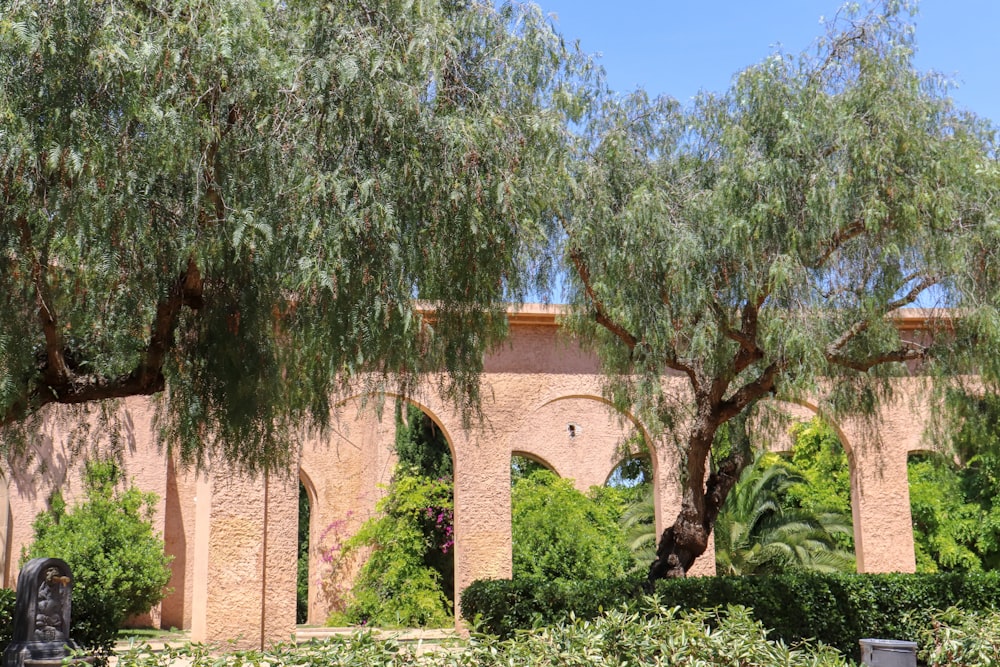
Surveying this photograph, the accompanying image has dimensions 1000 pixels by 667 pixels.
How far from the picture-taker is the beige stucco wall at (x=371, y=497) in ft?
38.6

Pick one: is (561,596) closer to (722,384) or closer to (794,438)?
(722,384)

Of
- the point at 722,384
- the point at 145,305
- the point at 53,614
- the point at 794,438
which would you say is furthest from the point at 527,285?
the point at 794,438

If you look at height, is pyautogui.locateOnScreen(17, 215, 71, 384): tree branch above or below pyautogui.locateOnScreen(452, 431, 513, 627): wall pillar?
above

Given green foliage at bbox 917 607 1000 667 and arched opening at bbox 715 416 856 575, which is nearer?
green foliage at bbox 917 607 1000 667

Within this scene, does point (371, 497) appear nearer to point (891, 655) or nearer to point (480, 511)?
point (480, 511)

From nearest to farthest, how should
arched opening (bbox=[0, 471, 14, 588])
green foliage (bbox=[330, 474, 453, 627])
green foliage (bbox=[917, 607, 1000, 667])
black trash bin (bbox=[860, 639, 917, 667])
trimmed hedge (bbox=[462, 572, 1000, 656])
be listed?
1. green foliage (bbox=[917, 607, 1000, 667])
2. black trash bin (bbox=[860, 639, 917, 667])
3. trimmed hedge (bbox=[462, 572, 1000, 656])
4. arched opening (bbox=[0, 471, 14, 588])
5. green foliage (bbox=[330, 474, 453, 627])

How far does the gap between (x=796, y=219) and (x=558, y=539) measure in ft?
28.0

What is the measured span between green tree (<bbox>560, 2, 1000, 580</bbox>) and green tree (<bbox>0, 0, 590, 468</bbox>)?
6.72 ft

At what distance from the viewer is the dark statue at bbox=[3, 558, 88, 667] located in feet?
27.1

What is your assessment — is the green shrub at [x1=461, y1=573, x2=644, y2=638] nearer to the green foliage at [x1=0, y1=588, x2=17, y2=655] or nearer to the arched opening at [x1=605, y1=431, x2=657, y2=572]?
the green foliage at [x1=0, y1=588, x2=17, y2=655]

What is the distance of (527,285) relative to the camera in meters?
7.90

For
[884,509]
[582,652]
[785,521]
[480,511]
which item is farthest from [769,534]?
[582,652]

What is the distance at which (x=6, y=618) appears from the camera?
30.0 feet

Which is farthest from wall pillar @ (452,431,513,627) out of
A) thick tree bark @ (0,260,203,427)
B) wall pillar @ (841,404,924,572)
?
thick tree bark @ (0,260,203,427)
